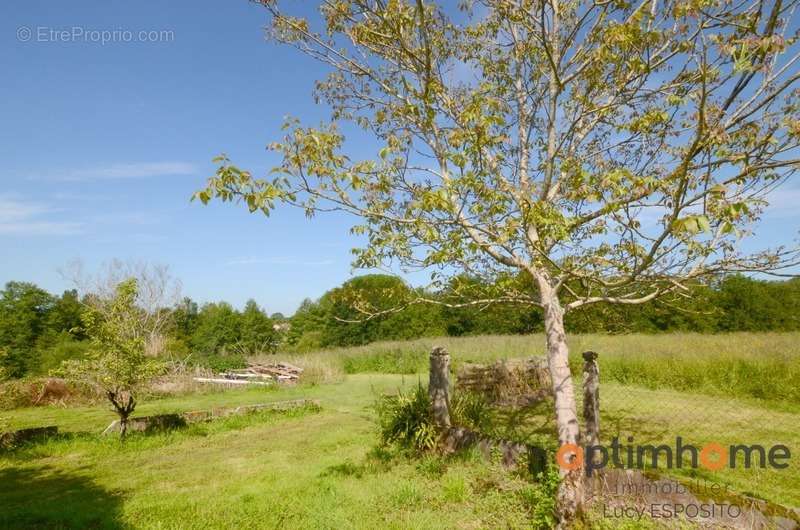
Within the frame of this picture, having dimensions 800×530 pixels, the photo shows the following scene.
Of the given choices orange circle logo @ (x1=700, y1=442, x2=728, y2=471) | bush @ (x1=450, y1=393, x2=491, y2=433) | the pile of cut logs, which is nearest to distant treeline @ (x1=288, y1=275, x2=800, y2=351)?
bush @ (x1=450, y1=393, x2=491, y2=433)

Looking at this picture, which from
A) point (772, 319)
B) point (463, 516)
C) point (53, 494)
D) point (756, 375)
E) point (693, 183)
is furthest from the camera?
point (772, 319)

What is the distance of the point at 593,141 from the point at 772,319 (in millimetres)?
22433

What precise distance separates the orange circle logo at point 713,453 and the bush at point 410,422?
12.0 feet

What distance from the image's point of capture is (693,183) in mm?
3314

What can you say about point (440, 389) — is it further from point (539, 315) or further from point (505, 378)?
point (539, 315)

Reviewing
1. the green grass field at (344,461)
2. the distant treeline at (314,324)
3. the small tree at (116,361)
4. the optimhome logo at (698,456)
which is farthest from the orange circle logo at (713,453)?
the small tree at (116,361)

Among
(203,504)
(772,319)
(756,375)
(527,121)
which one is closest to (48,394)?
(203,504)

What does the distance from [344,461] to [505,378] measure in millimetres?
6489

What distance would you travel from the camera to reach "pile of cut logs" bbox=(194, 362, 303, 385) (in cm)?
1688

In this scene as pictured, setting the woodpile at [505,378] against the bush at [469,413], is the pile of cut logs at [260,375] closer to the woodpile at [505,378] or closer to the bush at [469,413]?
the woodpile at [505,378]

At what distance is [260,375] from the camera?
17.9 m

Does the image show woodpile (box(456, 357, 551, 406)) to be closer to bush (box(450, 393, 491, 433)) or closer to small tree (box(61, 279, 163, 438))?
bush (box(450, 393, 491, 433))

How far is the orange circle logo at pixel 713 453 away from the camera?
550cm

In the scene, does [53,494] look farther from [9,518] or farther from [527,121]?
[527,121]
